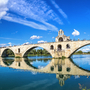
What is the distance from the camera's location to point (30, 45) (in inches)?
1923

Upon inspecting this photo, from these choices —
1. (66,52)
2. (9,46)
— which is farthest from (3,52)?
(66,52)

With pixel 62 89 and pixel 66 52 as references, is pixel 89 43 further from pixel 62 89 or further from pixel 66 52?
pixel 62 89

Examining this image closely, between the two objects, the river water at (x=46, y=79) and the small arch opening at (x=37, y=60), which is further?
the small arch opening at (x=37, y=60)

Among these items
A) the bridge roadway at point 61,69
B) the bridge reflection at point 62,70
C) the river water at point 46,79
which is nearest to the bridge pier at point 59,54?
the bridge reflection at point 62,70

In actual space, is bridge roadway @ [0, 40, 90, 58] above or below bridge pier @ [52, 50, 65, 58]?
above

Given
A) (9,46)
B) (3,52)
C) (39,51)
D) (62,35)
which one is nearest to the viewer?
(62,35)

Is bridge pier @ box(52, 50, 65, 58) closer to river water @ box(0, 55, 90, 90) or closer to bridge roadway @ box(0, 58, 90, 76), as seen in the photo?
bridge roadway @ box(0, 58, 90, 76)

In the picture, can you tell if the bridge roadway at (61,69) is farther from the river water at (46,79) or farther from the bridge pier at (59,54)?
the bridge pier at (59,54)

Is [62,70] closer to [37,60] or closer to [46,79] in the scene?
[46,79]

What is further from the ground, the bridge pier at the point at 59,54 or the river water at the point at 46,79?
the bridge pier at the point at 59,54

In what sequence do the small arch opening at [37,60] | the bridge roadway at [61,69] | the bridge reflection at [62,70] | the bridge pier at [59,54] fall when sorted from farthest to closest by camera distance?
the bridge pier at [59,54] → the small arch opening at [37,60] → the bridge roadway at [61,69] → the bridge reflection at [62,70]

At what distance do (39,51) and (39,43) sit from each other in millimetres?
50631

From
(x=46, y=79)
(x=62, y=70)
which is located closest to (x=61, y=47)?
(x=62, y=70)

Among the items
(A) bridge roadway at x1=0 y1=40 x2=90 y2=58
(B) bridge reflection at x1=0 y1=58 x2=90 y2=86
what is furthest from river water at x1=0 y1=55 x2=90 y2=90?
(A) bridge roadway at x1=0 y1=40 x2=90 y2=58
